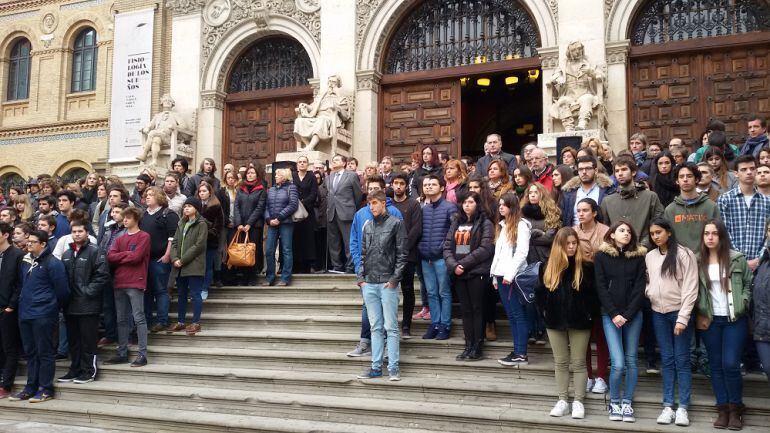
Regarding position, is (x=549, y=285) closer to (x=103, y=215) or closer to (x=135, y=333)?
(x=135, y=333)

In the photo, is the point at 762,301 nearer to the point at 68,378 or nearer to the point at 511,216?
the point at 511,216

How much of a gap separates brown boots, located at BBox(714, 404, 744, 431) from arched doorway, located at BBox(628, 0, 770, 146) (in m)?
8.73

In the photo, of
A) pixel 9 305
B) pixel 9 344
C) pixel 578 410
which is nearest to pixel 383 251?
pixel 578 410

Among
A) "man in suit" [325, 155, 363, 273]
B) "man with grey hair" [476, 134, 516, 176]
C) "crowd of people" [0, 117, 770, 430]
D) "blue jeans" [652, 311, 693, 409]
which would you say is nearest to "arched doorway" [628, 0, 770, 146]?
"crowd of people" [0, 117, 770, 430]

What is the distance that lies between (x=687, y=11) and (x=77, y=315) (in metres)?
→ 12.8

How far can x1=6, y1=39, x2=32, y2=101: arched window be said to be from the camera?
22375 mm

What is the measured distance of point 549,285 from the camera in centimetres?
695

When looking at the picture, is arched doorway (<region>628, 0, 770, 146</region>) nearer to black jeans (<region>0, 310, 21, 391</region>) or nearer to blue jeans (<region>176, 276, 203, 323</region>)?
blue jeans (<region>176, 276, 203, 323</region>)

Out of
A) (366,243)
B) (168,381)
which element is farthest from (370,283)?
(168,381)

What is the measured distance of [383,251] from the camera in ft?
26.6

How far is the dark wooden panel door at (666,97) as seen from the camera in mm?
14156

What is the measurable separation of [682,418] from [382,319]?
326cm

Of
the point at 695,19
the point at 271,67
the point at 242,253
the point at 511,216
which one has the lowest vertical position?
the point at 242,253

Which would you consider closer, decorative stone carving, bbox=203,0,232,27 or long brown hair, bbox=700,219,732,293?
long brown hair, bbox=700,219,732,293
